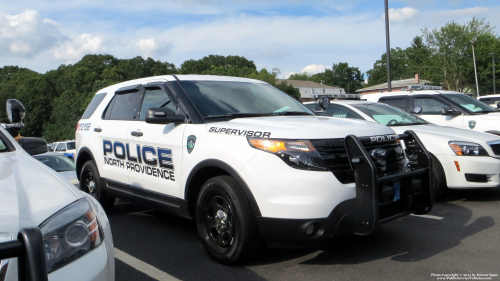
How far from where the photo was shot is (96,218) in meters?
2.40

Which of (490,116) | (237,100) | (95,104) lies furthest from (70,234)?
(490,116)

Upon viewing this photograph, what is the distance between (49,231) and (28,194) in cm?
37

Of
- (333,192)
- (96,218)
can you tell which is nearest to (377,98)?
(333,192)

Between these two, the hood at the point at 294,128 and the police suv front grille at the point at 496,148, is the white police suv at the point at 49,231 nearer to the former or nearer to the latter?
the hood at the point at 294,128

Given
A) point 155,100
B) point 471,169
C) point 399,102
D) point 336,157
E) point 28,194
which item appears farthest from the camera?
point 399,102

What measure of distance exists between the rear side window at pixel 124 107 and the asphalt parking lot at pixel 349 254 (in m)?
1.38

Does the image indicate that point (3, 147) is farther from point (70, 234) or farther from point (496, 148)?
point (496, 148)

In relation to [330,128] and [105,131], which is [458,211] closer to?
[330,128]

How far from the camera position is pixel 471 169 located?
5.91 meters

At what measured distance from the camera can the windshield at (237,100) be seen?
14.7 feet

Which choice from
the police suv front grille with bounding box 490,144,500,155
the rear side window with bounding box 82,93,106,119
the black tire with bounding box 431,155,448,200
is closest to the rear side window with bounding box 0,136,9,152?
the rear side window with bounding box 82,93,106,119

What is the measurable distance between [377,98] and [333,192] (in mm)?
7378

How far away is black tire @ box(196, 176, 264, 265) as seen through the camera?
359 cm

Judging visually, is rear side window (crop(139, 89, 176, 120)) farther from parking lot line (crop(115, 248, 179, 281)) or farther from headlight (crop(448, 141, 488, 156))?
headlight (crop(448, 141, 488, 156))
